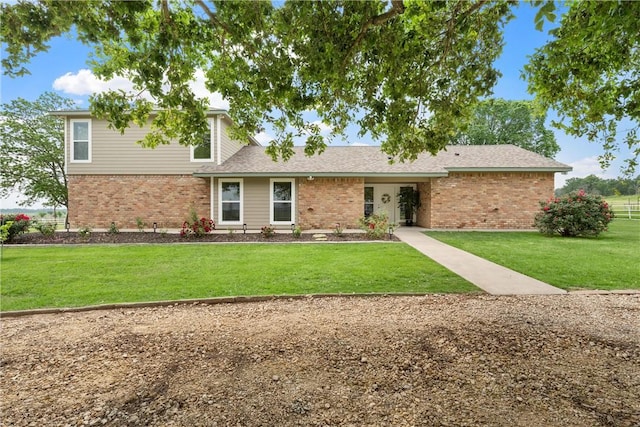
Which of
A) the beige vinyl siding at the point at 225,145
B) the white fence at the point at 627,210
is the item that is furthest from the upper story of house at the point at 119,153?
the white fence at the point at 627,210

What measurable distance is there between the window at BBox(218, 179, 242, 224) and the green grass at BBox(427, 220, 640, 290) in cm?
865

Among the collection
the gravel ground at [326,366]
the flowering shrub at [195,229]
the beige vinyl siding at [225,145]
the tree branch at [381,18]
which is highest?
the beige vinyl siding at [225,145]

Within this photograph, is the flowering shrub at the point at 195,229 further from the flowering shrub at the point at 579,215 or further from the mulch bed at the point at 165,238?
the flowering shrub at the point at 579,215

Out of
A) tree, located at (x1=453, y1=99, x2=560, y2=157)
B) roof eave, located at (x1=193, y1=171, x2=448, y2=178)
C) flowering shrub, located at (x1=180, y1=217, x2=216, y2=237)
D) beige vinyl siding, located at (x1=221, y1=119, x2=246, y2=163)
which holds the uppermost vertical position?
tree, located at (x1=453, y1=99, x2=560, y2=157)

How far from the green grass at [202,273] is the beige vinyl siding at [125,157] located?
234 inches

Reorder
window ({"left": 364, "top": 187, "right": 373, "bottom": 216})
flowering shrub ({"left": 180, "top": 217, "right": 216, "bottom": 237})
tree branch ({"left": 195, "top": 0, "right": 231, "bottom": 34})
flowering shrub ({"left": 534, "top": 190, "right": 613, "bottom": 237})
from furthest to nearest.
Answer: window ({"left": 364, "top": 187, "right": 373, "bottom": 216}) → flowering shrub ({"left": 534, "top": 190, "right": 613, "bottom": 237}) → flowering shrub ({"left": 180, "top": 217, "right": 216, "bottom": 237}) → tree branch ({"left": 195, "top": 0, "right": 231, "bottom": 34})

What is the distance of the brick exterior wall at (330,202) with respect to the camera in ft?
47.9

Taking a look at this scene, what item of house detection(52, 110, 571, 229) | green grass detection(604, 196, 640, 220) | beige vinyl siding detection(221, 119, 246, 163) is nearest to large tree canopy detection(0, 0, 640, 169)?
house detection(52, 110, 571, 229)

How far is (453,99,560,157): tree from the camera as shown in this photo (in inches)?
1284

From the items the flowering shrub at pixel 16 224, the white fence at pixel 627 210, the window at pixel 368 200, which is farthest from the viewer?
the white fence at pixel 627 210

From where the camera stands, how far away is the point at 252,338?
3598 millimetres

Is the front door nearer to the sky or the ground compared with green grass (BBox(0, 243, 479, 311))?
nearer to the sky

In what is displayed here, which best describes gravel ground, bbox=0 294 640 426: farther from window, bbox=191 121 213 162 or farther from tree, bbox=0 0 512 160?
window, bbox=191 121 213 162

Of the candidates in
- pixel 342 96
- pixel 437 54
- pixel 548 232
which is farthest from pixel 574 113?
pixel 548 232
